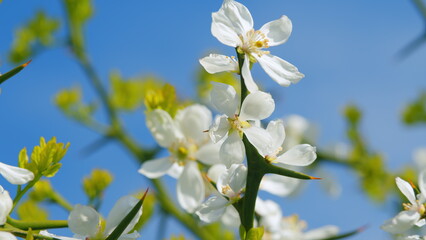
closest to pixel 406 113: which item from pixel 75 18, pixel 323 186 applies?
pixel 323 186

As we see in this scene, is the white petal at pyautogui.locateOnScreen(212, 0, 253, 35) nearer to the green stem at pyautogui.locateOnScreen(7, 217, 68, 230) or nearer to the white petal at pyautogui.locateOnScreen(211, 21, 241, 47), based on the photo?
the white petal at pyautogui.locateOnScreen(211, 21, 241, 47)

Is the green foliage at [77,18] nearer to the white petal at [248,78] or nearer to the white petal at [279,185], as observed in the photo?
the white petal at [279,185]

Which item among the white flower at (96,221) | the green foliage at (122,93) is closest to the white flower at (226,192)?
the white flower at (96,221)

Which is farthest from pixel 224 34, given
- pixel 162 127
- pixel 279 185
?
pixel 279 185

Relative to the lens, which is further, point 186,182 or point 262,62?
point 186,182

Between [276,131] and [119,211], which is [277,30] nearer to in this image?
[276,131]

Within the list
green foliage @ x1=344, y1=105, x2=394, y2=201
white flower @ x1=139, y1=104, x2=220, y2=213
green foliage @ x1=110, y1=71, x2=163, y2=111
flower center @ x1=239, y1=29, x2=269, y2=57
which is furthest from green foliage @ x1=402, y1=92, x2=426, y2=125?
flower center @ x1=239, y1=29, x2=269, y2=57

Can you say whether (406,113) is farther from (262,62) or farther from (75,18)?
(262,62)

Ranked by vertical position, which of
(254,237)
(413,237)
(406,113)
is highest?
(254,237)
